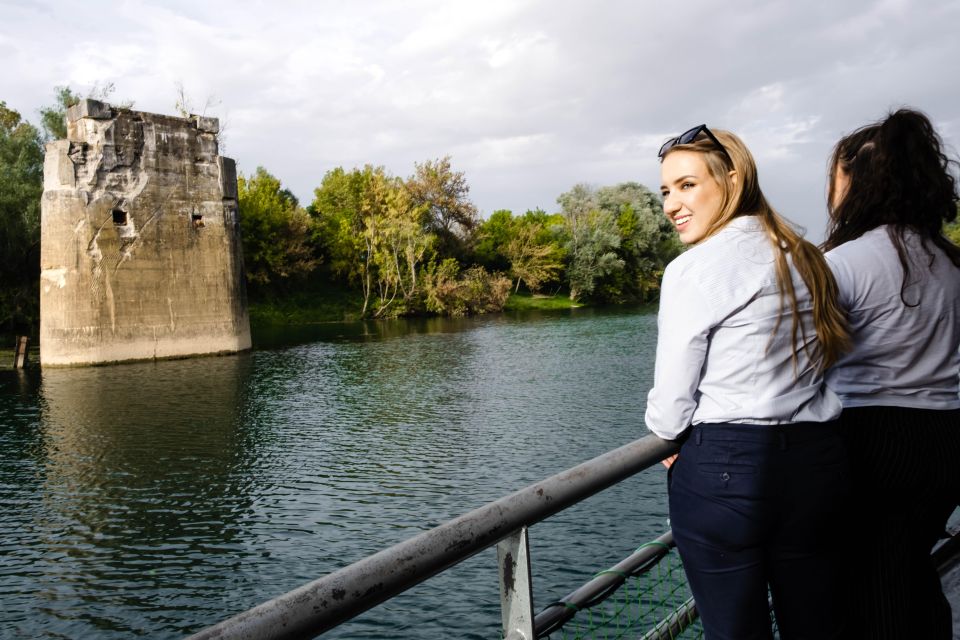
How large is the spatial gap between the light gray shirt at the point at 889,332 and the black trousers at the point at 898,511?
6cm

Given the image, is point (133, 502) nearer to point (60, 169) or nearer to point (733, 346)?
point (733, 346)

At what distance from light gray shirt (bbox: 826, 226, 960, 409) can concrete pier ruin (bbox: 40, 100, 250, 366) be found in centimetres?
2510

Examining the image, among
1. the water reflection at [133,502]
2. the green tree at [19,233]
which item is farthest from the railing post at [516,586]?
the green tree at [19,233]

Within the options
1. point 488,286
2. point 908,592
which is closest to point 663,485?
point 908,592

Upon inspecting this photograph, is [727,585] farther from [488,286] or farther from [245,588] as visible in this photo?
[488,286]

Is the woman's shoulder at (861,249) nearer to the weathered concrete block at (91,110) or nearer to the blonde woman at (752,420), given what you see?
the blonde woman at (752,420)

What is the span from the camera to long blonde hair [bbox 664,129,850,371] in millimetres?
2031

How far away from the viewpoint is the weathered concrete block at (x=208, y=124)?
2586cm

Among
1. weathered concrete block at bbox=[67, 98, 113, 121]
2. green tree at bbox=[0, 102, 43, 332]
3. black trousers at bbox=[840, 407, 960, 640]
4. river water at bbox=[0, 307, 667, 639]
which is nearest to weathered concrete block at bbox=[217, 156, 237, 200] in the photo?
weathered concrete block at bbox=[67, 98, 113, 121]

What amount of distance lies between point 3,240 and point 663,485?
33.6 metres

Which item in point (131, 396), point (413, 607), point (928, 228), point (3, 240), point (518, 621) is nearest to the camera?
point (518, 621)

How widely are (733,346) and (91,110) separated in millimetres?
25989

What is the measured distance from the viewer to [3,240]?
33469 mm

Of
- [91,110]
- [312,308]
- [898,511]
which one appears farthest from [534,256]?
[898,511]
